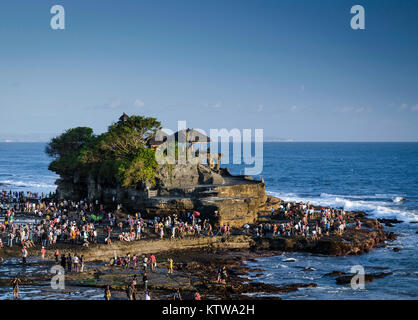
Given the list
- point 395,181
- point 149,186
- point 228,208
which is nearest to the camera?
point 228,208

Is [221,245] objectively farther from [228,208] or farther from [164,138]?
[164,138]

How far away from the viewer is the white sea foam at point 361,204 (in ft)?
170

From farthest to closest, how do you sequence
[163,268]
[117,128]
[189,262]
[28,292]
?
1. [117,128]
2. [189,262]
3. [163,268]
4. [28,292]

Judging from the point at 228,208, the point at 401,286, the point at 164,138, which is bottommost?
the point at 401,286

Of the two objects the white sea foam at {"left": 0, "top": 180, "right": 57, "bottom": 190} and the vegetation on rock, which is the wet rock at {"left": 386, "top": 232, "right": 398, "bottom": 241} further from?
the white sea foam at {"left": 0, "top": 180, "right": 57, "bottom": 190}

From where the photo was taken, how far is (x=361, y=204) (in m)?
60.7

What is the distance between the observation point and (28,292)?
2134 centimetres

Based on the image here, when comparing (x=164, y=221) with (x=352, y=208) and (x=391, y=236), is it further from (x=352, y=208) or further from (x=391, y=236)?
(x=352, y=208)

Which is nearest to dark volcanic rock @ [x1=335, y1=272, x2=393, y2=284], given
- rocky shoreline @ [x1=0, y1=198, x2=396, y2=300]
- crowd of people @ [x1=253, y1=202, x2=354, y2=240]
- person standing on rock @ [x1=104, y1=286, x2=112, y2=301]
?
rocky shoreline @ [x1=0, y1=198, x2=396, y2=300]

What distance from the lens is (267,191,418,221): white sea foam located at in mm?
51875

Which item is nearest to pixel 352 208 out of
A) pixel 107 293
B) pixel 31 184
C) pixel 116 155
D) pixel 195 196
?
pixel 195 196
